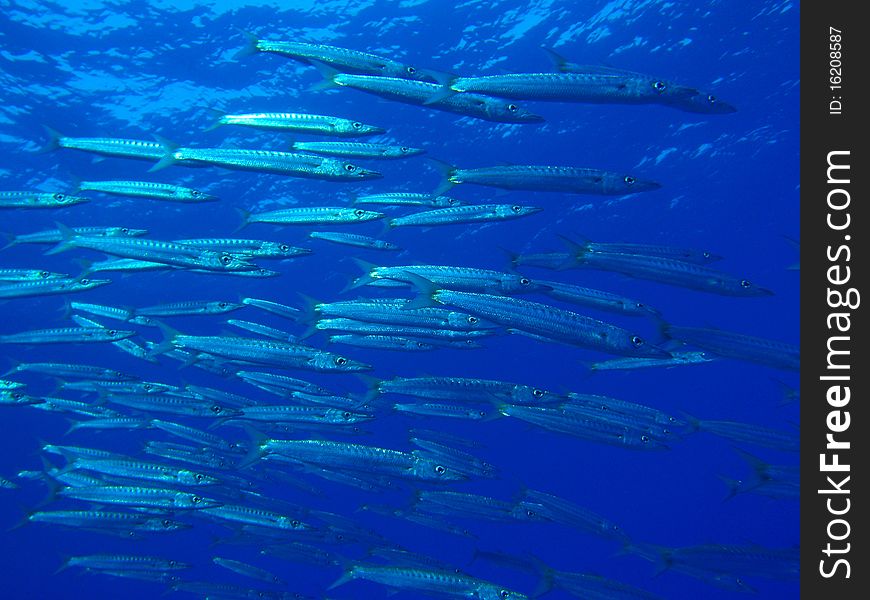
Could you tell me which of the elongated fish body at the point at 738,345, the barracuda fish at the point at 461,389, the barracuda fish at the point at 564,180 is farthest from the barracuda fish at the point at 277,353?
the elongated fish body at the point at 738,345

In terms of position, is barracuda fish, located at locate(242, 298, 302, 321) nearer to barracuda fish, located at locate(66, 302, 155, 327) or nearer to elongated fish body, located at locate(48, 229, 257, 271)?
elongated fish body, located at locate(48, 229, 257, 271)

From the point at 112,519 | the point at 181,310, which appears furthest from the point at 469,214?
the point at 112,519

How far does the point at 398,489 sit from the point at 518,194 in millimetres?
13620

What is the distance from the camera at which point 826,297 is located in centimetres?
489

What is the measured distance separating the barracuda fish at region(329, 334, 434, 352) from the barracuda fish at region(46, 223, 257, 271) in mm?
2025

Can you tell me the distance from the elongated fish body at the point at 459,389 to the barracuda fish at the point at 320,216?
2327 mm

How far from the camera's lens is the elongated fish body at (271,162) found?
643cm

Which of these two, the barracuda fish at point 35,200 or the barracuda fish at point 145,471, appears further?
the barracuda fish at point 145,471

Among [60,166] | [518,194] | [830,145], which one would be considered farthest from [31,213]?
[830,145]

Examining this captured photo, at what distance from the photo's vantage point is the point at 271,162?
21.2 ft

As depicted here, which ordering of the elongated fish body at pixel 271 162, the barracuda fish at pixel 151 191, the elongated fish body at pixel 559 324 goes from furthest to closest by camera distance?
1. the barracuda fish at pixel 151 191
2. the elongated fish body at pixel 271 162
3. the elongated fish body at pixel 559 324

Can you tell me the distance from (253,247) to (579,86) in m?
4.69

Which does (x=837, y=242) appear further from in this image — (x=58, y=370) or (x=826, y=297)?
(x=58, y=370)

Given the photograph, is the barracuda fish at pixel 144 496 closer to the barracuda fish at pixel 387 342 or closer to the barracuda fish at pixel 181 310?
the barracuda fish at pixel 181 310
